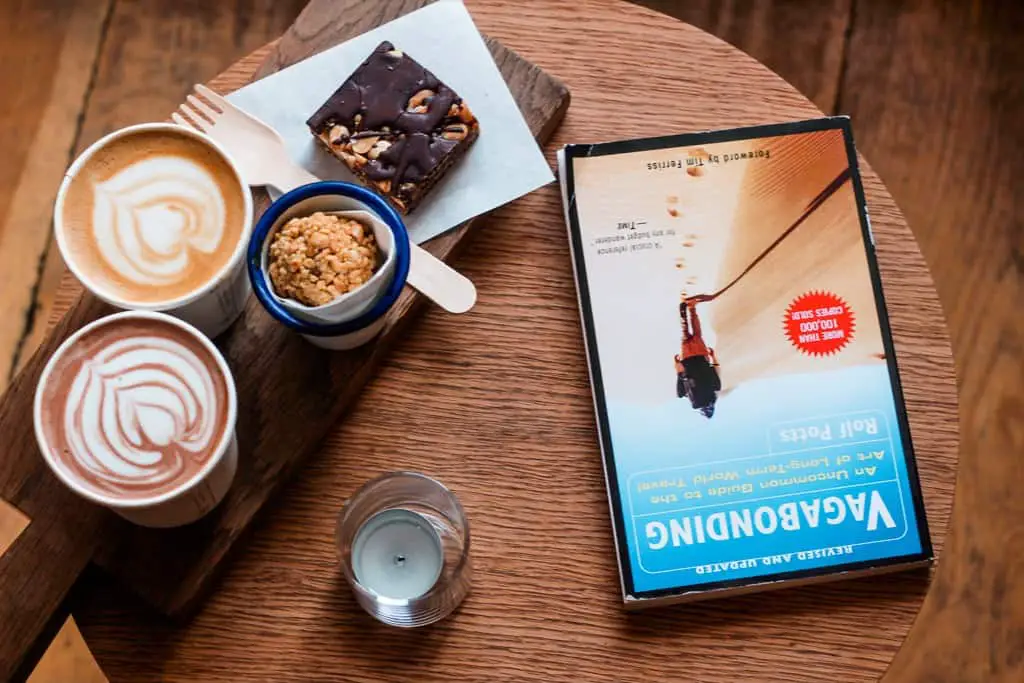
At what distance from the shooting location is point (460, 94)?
928mm

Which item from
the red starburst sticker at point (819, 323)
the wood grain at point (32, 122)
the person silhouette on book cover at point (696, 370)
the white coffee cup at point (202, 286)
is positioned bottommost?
the wood grain at point (32, 122)

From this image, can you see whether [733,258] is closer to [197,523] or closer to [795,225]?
[795,225]

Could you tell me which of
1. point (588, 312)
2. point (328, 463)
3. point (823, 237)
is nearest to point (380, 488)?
point (328, 463)

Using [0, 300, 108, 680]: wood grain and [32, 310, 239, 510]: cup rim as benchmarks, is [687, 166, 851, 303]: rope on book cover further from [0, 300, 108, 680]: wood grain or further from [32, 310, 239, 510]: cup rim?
[0, 300, 108, 680]: wood grain

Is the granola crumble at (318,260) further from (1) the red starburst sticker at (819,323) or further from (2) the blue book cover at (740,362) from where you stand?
(1) the red starburst sticker at (819,323)

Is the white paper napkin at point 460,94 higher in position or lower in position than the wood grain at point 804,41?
higher

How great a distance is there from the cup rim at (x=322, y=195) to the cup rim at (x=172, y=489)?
0.06m

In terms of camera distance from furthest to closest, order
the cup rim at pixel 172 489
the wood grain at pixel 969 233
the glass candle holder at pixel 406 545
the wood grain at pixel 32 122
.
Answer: the wood grain at pixel 32 122, the wood grain at pixel 969 233, the glass candle holder at pixel 406 545, the cup rim at pixel 172 489

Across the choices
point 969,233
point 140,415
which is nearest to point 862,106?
point 969,233

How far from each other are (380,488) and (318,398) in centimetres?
9

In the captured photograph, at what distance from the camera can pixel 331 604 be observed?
0.86m

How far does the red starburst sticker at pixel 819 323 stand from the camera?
0.90m

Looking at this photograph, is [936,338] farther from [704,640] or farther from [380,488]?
[380,488]

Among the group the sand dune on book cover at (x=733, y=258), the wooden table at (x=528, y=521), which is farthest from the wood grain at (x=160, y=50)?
the sand dune on book cover at (x=733, y=258)
